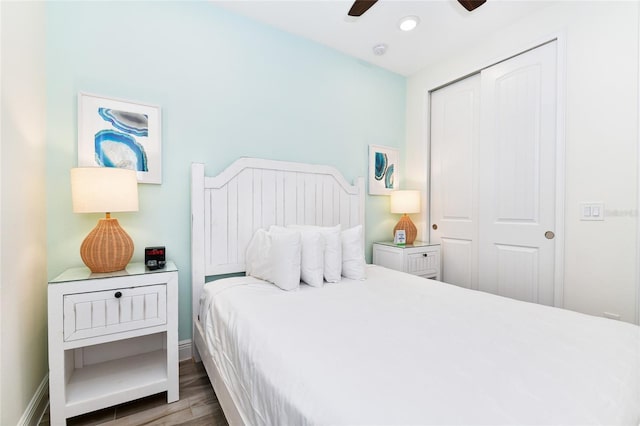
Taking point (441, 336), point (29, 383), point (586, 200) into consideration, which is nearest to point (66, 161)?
point (29, 383)

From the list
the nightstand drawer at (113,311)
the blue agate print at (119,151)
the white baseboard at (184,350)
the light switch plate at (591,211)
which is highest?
the blue agate print at (119,151)

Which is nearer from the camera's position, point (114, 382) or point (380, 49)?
point (114, 382)

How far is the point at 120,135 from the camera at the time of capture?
187 centimetres

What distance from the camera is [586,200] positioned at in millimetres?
1979

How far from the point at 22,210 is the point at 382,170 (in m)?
2.70

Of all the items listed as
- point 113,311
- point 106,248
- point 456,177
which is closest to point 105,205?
point 106,248

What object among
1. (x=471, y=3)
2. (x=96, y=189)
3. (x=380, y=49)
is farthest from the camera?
(x=380, y=49)

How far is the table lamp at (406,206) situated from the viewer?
115 inches

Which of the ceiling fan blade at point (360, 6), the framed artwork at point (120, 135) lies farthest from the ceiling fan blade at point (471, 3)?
the framed artwork at point (120, 135)

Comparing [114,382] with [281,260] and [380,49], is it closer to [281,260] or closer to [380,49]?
[281,260]

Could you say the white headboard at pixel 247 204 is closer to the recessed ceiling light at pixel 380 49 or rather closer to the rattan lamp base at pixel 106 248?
the rattan lamp base at pixel 106 248

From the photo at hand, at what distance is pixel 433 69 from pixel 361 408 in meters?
3.21

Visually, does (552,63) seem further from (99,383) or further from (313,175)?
(99,383)

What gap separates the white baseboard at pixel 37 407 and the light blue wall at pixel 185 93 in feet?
2.10
